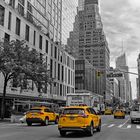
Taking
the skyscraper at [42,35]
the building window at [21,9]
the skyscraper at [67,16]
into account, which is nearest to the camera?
the skyscraper at [42,35]

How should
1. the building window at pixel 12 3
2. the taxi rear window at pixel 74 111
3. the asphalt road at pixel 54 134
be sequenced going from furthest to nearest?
1. the building window at pixel 12 3
2. the taxi rear window at pixel 74 111
3. the asphalt road at pixel 54 134

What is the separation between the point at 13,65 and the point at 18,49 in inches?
123

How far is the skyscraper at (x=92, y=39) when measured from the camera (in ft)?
456

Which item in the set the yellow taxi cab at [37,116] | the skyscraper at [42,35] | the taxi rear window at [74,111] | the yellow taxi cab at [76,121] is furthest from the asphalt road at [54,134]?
the skyscraper at [42,35]

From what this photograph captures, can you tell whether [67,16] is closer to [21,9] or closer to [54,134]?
[21,9]

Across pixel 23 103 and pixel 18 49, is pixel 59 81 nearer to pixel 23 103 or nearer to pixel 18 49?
pixel 23 103

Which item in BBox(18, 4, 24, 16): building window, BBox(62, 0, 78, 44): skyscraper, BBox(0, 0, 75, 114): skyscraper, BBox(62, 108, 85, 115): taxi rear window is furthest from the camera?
BBox(62, 0, 78, 44): skyscraper

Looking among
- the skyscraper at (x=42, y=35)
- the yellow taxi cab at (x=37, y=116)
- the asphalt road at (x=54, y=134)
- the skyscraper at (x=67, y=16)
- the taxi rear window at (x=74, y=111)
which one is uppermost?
the skyscraper at (x=67, y=16)

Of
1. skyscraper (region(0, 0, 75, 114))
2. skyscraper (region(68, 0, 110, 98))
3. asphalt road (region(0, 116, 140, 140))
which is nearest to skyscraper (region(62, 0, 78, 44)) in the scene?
skyscraper (region(0, 0, 75, 114))

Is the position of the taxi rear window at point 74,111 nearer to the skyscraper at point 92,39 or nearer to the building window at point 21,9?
the building window at point 21,9

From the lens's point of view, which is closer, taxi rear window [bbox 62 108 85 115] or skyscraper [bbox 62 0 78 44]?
taxi rear window [bbox 62 108 85 115]

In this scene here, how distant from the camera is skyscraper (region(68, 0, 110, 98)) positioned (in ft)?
456

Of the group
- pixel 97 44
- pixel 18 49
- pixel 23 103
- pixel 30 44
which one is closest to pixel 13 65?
pixel 18 49

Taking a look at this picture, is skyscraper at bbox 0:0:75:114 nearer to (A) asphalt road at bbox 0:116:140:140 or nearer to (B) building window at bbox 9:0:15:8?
(B) building window at bbox 9:0:15:8
